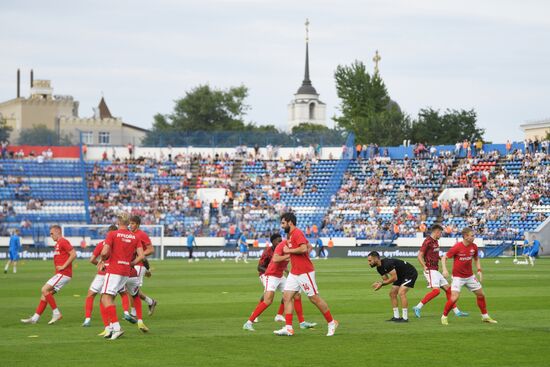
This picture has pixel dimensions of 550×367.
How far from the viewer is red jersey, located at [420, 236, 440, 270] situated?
2198 cm

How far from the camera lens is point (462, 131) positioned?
350 feet

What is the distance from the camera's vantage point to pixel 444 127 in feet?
349

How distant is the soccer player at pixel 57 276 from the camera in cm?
2045

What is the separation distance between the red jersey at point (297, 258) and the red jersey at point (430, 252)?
4.76 m

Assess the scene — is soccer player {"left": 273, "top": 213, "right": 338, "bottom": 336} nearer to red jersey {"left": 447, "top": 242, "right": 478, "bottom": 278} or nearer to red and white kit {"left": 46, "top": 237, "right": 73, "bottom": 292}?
red jersey {"left": 447, "top": 242, "right": 478, "bottom": 278}

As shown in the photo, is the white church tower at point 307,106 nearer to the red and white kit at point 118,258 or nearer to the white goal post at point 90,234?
the white goal post at point 90,234

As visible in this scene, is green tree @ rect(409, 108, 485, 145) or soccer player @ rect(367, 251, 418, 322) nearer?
soccer player @ rect(367, 251, 418, 322)

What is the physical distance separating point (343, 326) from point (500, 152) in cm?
5370

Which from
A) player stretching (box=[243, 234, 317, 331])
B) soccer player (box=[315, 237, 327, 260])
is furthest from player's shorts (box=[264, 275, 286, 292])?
soccer player (box=[315, 237, 327, 260])

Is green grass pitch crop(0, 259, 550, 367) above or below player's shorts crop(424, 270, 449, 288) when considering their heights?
below

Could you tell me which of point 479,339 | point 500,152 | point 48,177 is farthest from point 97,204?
point 479,339

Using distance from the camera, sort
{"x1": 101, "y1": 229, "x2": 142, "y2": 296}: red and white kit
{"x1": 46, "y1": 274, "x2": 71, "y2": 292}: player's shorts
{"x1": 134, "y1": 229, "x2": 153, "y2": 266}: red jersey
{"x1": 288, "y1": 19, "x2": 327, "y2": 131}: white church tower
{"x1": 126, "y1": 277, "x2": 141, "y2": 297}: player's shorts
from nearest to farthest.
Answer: {"x1": 101, "y1": 229, "x2": 142, "y2": 296}: red and white kit
{"x1": 126, "y1": 277, "x2": 141, "y2": 297}: player's shorts
{"x1": 134, "y1": 229, "x2": 153, "y2": 266}: red jersey
{"x1": 46, "y1": 274, "x2": 71, "y2": 292}: player's shorts
{"x1": 288, "y1": 19, "x2": 327, "y2": 131}: white church tower

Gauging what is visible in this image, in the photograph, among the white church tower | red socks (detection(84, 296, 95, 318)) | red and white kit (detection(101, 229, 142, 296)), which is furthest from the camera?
the white church tower

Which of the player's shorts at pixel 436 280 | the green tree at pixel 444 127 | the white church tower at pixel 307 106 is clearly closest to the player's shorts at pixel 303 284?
the player's shorts at pixel 436 280
